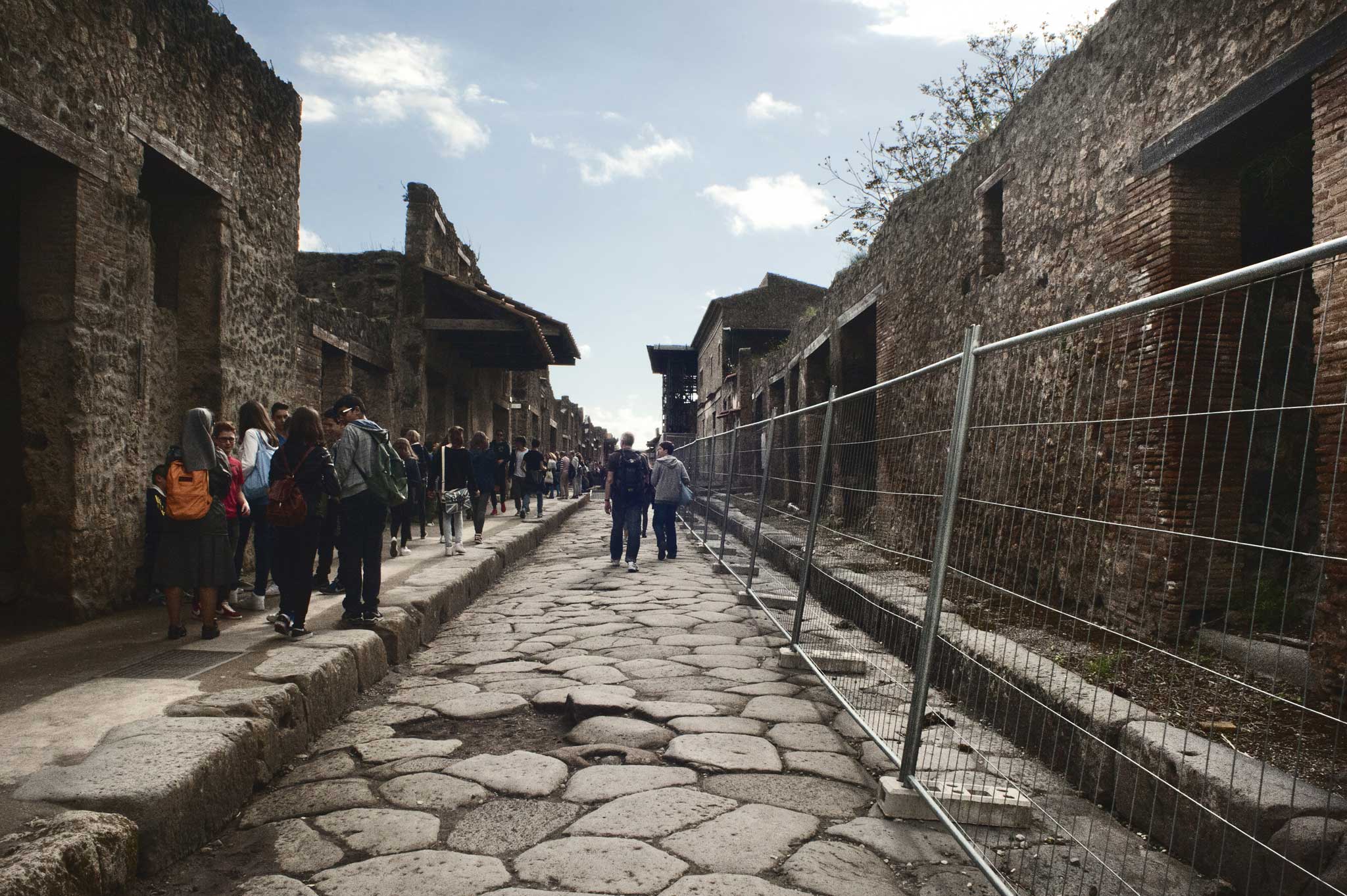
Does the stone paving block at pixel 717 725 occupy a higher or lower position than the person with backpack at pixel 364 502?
lower

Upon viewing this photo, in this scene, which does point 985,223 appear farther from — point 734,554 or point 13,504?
point 13,504

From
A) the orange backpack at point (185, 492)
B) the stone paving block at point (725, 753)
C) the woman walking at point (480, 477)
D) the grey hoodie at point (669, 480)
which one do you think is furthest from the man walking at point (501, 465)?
the stone paving block at point (725, 753)

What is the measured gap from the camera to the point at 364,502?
510cm

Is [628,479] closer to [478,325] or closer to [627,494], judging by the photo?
[627,494]

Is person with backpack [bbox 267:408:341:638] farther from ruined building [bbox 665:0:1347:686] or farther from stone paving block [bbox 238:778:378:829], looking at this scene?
ruined building [bbox 665:0:1347:686]

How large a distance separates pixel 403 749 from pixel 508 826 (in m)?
0.90

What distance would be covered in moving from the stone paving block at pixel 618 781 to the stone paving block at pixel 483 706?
2.69ft

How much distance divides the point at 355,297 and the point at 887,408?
1155 centimetres

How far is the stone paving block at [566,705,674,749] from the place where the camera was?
3.34 metres

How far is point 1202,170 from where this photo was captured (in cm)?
495

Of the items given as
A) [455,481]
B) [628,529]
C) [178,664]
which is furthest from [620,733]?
[455,481]

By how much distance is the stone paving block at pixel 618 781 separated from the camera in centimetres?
280

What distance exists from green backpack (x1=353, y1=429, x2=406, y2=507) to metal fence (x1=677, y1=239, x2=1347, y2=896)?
2.39 m

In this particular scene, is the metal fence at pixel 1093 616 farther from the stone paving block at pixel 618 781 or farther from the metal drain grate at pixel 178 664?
the metal drain grate at pixel 178 664
